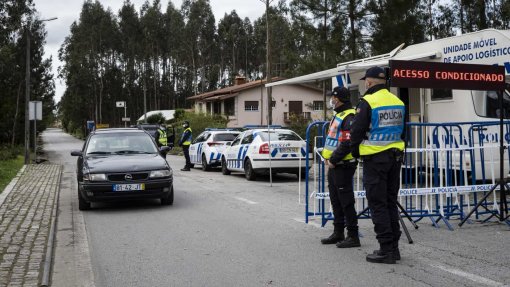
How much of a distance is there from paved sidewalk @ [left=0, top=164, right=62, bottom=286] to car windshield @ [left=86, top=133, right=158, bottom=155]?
141 centimetres

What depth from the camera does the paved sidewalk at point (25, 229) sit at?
5.88 meters

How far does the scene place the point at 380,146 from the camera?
5.91m

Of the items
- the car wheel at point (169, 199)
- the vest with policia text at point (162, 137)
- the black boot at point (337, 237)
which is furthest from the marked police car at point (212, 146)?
the black boot at point (337, 237)

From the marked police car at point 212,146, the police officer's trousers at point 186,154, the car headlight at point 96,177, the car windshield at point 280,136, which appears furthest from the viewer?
the police officer's trousers at point 186,154

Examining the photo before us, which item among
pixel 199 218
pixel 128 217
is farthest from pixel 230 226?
pixel 128 217

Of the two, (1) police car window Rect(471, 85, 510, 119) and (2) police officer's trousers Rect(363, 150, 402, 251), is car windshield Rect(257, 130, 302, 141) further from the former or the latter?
(2) police officer's trousers Rect(363, 150, 402, 251)

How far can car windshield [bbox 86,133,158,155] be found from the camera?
1130 cm

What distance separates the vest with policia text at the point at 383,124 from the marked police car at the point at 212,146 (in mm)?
13581

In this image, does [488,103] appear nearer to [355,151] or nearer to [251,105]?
[355,151]

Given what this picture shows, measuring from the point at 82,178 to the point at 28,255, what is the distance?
347 centimetres

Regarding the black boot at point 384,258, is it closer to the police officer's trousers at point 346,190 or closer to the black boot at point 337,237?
the police officer's trousers at point 346,190

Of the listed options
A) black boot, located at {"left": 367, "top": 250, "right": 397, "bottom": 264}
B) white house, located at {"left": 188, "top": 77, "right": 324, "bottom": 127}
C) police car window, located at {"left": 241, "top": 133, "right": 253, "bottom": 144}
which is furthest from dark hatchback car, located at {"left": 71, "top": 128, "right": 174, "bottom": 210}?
white house, located at {"left": 188, "top": 77, "right": 324, "bottom": 127}

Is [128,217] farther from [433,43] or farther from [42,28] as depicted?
[42,28]

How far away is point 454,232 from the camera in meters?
7.67
